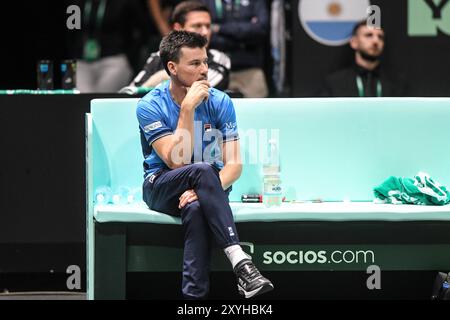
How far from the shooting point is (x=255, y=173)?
20.3 feet

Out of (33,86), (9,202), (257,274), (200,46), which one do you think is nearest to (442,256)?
(257,274)

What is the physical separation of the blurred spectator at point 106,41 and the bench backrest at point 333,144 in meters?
2.87

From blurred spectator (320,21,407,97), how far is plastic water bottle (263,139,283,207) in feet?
5.18

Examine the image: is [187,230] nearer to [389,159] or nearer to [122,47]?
[389,159]

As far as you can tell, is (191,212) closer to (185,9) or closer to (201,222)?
(201,222)

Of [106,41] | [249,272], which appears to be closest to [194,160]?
[249,272]

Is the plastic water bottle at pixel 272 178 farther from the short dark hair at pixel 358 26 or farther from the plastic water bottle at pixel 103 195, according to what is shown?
the short dark hair at pixel 358 26

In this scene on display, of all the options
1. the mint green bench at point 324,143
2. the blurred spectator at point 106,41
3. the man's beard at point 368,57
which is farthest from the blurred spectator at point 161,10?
the mint green bench at point 324,143

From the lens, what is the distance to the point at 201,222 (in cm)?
548

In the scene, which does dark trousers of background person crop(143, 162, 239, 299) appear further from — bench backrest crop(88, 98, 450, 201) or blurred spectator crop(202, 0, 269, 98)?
blurred spectator crop(202, 0, 269, 98)

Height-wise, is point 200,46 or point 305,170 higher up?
point 200,46

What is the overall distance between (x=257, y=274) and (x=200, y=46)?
1234mm

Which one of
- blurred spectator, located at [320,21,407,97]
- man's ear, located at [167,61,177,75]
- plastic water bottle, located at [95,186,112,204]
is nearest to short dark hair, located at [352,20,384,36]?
blurred spectator, located at [320,21,407,97]

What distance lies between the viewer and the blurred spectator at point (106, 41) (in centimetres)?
904
